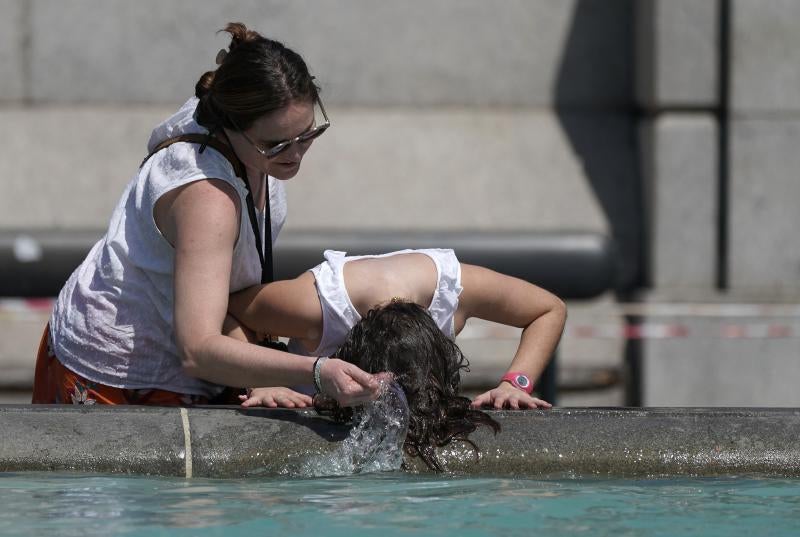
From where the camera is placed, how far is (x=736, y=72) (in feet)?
26.8

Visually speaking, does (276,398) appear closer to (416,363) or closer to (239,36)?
(416,363)

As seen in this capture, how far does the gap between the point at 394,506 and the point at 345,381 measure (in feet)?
0.96

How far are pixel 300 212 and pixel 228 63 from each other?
16.7ft

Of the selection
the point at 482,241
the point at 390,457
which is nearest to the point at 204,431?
the point at 390,457

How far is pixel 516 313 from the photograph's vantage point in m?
3.73

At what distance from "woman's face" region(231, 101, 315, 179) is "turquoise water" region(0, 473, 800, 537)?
74cm

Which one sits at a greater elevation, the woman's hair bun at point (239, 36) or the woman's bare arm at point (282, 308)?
the woman's hair bun at point (239, 36)

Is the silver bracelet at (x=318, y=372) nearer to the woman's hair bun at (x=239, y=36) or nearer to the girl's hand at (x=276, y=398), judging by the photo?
the girl's hand at (x=276, y=398)

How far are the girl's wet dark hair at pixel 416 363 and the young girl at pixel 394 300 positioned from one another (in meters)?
0.03

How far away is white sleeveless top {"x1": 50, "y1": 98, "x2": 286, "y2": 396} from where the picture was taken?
11.4 feet

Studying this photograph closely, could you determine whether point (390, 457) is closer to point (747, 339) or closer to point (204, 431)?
point (204, 431)

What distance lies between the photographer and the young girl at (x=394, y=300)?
3562mm

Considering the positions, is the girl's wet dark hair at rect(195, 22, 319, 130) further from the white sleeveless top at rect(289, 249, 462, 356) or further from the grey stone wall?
the grey stone wall

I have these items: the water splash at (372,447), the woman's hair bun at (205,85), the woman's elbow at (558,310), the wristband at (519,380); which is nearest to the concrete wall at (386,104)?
the woman's elbow at (558,310)
